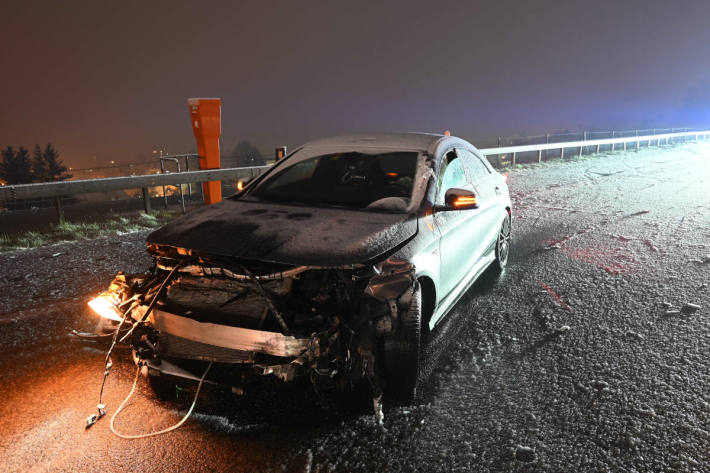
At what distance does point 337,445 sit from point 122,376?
1.74 m

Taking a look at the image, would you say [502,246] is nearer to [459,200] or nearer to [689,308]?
[689,308]

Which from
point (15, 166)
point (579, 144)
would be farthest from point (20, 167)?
point (579, 144)

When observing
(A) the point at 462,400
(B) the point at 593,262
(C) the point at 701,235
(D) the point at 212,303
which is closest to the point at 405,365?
(A) the point at 462,400

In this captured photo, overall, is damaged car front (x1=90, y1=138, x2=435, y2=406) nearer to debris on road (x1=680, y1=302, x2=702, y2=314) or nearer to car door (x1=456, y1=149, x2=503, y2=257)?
car door (x1=456, y1=149, x2=503, y2=257)

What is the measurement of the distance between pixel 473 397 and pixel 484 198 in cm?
234

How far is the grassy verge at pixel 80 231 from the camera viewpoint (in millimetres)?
7078

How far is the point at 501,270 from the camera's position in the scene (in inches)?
224

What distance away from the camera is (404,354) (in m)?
3.03

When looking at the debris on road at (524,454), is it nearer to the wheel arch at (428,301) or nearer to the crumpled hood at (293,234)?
the wheel arch at (428,301)

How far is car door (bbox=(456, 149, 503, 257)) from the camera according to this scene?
15.4 ft

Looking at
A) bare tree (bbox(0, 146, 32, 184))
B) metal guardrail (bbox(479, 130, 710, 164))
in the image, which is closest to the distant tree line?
bare tree (bbox(0, 146, 32, 184))

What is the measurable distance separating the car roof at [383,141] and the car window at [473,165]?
358mm

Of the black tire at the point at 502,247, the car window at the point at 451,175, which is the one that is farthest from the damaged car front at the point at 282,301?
the black tire at the point at 502,247

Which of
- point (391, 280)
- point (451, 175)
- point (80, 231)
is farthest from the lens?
point (80, 231)
